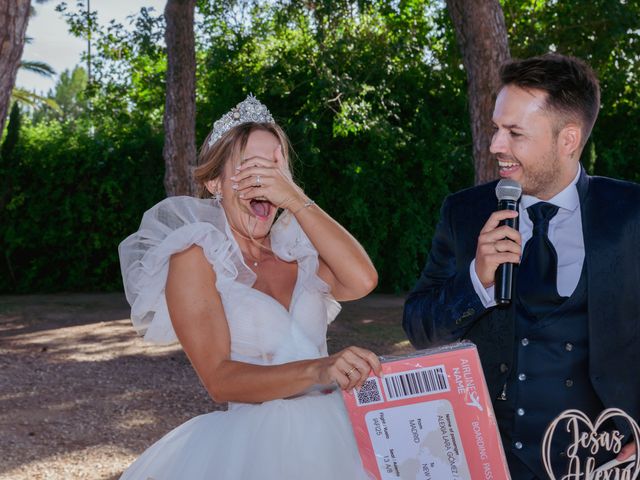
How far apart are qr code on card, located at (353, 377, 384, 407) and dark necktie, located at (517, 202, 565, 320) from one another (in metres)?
0.77

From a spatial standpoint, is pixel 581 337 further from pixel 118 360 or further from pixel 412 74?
pixel 412 74

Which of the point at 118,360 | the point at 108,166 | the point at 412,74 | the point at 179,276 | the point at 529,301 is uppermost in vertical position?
the point at 412,74

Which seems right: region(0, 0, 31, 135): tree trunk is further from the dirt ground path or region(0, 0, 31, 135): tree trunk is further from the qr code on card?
the dirt ground path

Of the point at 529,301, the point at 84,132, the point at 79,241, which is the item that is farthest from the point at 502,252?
the point at 84,132

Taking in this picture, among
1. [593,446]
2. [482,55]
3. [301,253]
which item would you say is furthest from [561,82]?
[482,55]

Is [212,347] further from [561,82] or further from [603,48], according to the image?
[603,48]

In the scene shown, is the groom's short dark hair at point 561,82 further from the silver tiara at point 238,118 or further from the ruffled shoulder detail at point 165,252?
the ruffled shoulder detail at point 165,252

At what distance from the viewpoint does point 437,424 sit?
1.91 m

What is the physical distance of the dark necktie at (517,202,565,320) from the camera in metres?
2.45

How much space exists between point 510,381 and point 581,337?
10.5 inches

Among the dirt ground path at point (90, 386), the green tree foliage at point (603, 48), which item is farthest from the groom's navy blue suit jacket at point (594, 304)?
the green tree foliage at point (603, 48)

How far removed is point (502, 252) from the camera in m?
2.05

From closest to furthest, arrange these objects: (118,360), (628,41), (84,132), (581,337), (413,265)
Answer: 1. (581,337)
2. (118,360)
3. (628,41)
4. (413,265)
5. (84,132)

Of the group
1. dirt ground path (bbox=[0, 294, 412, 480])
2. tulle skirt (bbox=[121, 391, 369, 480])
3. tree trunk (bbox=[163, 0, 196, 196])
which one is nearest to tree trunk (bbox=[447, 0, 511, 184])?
dirt ground path (bbox=[0, 294, 412, 480])
